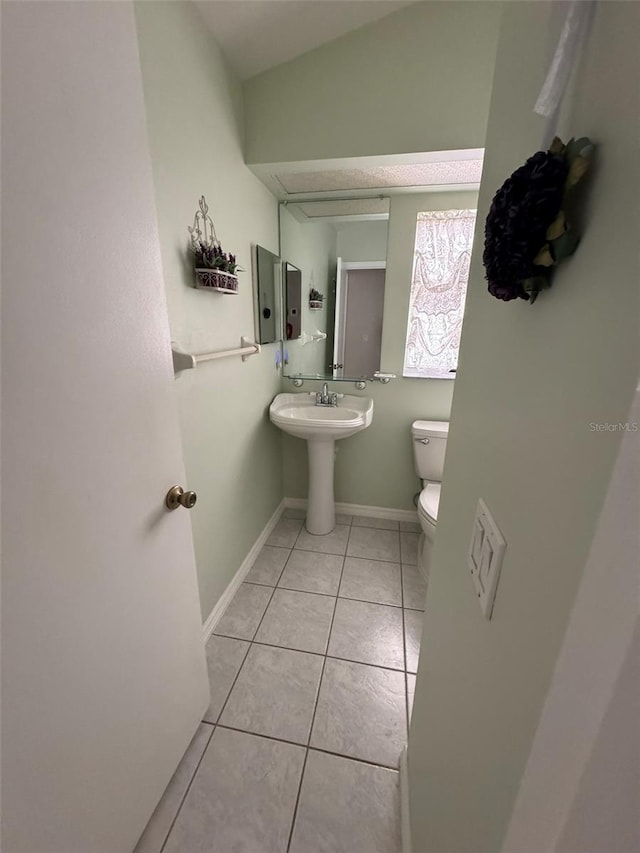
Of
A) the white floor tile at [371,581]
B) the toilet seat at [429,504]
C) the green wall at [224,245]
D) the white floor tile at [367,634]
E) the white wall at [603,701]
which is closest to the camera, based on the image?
the white wall at [603,701]

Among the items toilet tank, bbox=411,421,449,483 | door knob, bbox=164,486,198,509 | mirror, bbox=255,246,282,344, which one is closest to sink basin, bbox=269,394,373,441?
toilet tank, bbox=411,421,449,483

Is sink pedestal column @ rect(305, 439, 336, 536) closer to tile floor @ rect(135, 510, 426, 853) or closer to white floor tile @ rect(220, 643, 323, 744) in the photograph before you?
tile floor @ rect(135, 510, 426, 853)

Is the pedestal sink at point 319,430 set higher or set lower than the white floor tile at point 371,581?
higher

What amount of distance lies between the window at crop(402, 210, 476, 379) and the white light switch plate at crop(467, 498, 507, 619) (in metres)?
1.48

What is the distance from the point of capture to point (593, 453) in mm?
276

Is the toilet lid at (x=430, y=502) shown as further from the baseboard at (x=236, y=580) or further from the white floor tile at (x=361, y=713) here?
the baseboard at (x=236, y=580)

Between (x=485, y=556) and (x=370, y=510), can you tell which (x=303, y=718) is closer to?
(x=485, y=556)

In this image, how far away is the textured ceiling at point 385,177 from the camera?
1553 mm

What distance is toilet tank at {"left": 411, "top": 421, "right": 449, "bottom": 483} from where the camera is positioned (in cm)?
204

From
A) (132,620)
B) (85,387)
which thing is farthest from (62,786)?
(85,387)

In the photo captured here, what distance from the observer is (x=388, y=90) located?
1.36 meters

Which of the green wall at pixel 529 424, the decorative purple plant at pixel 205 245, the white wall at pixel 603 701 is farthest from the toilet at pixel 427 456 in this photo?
the white wall at pixel 603 701

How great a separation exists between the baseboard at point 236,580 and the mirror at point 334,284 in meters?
1.03

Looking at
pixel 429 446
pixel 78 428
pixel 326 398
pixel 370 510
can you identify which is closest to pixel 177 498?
pixel 78 428
